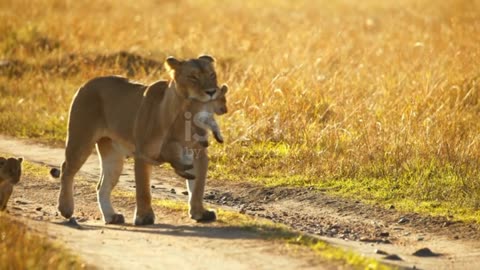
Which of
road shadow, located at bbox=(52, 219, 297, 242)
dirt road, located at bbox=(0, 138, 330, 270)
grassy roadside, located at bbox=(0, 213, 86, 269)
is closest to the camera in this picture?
grassy roadside, located at bbox=(0, 213, 86, 269)

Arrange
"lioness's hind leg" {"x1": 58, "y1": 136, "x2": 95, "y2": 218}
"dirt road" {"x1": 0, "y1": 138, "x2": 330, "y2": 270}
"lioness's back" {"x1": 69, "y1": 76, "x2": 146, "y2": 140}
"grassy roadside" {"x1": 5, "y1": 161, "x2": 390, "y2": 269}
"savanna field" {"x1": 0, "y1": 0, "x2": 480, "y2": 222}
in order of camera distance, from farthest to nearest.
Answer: "savanna field" {"x1": 0, "y1": 0, "x2": 480, "y2": 222} < "lioness's hind leg" {"x1": 58, "y1": 136, "x2": 95, "y2": 218} < "lioness's back" {"x1": 69, "y1": 76, "x2": 146, "y2": 140} < "dirt road" {"x1": 0, "y1": 138, "x2": 330, "y2": 270} < "grassy roadside" {"x1": 5, "y1": 161, "x2": 390, "y2": 269}

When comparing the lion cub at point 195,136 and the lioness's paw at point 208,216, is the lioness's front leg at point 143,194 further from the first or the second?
the lioness's paw at point 208,216

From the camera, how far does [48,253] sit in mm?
7391

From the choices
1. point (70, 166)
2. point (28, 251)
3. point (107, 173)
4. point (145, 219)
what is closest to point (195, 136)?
point (145, 219)

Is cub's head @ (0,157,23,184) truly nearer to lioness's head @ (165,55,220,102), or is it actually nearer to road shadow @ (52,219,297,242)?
road shadow @ (52,219,297,242)

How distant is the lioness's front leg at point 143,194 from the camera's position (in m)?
8.77

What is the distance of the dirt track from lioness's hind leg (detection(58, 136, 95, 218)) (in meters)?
0.13

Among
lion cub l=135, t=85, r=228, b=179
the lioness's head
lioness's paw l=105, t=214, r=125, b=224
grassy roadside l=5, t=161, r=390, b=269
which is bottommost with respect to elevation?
lioness's paw l=105, t=214, r=125, b=224

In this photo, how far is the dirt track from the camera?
7.70m

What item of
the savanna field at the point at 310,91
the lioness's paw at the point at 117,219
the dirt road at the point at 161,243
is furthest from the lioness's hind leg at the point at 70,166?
the savanna field at the point at 310,91

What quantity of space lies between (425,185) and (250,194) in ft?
4.87

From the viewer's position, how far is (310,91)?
13422mm

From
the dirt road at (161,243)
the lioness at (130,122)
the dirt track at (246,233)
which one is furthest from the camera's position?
the lioness at (130,122)

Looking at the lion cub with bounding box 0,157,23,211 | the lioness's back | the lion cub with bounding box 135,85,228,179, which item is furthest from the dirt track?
the lioness's back
